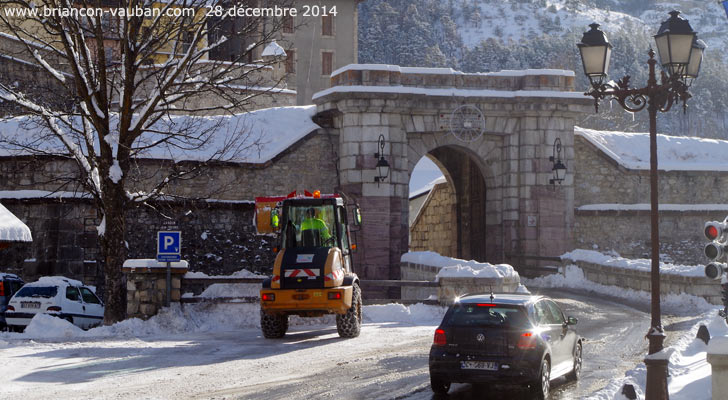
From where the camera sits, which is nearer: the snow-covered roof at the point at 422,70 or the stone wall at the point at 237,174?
the stone wall at the point at 237,174

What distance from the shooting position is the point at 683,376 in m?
11.9

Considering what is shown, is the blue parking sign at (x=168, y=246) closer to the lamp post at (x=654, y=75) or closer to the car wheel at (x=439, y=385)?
the car wheel at (x=439, y=385)

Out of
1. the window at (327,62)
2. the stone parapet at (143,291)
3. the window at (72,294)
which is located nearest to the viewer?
the stone parapet at (143,291)

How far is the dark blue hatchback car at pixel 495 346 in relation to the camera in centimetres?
1045

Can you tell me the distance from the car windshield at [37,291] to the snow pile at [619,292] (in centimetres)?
1425

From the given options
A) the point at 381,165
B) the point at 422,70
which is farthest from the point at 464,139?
the point at 381,165

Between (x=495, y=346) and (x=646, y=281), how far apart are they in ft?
50.2

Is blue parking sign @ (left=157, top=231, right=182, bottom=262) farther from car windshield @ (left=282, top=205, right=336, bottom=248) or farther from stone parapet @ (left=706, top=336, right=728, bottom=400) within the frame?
stone parapet @ (left=706, top=336, right=728, bottom=400)

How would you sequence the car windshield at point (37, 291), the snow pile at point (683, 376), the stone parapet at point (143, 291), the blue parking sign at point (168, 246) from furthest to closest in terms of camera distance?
the car windshield at point (37, 291) → the stone parapet at point (143, 291) → the blue parking sign at point (168, 246) → the snow pile at point (683, 376)

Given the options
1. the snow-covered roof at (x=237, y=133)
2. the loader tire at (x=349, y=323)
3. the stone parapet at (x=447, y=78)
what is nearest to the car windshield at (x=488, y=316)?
the loader tire at (x=349, y=323)

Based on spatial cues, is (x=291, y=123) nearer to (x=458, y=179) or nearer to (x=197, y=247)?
(x=197, y=247)

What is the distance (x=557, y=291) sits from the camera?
2616cm

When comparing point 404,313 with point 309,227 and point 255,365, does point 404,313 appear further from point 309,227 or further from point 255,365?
point 255,365

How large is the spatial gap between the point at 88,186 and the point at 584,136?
18.3 m
